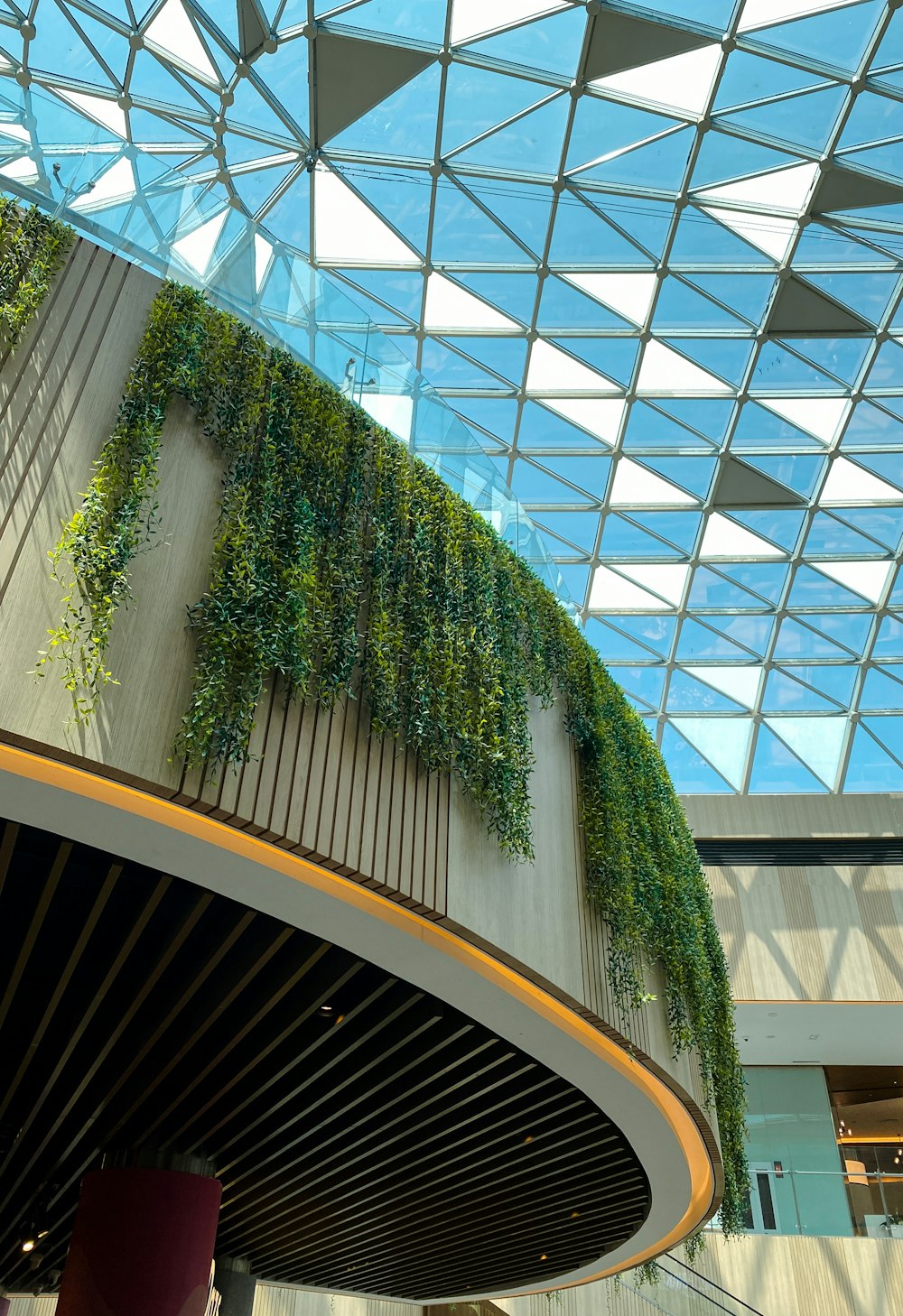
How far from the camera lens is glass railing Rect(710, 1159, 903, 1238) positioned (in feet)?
93.5

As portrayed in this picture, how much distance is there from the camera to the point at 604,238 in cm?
2233

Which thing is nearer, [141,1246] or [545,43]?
[141,1246]

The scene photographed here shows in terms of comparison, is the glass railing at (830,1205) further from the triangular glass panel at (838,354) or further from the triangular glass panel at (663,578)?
the triangular glass panel at (838,354)

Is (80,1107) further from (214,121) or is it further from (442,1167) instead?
(214,121)

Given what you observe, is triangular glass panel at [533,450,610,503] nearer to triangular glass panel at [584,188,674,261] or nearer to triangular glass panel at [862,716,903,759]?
triangular glass panel at [584,188,674,261]

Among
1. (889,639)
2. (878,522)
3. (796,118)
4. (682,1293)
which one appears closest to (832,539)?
(878,522)

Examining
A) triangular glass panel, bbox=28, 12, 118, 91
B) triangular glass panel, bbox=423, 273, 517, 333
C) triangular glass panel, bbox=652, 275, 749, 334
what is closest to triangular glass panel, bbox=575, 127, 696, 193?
triangular glass panel, bbox=652, 275, 749, 334

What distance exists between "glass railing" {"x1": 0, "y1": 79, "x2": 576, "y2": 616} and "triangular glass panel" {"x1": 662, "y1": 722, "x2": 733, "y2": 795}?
2410cm

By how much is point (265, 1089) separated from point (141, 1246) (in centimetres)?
240

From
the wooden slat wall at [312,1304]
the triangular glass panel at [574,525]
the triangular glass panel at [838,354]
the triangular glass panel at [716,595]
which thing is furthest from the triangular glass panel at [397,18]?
the wooden slat wall at [312,1304]

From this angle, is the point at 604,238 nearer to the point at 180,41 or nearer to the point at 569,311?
the point at 569,311

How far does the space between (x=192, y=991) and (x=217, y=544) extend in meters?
4.56

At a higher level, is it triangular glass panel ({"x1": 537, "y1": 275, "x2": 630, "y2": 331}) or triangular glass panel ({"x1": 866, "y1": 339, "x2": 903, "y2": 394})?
triangular glass panel ({"x1": 537, "y1": 275, "x2": 630, "y2": 331})

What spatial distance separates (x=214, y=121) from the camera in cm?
2045
